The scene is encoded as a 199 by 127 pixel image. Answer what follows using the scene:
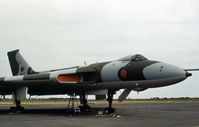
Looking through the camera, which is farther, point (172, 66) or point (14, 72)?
point (14, 72)

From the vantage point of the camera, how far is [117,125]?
12883 millimetres

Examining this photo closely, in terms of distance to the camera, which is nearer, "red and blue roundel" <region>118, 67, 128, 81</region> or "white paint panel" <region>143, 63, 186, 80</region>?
"white paint panel" <region>143, 63, 186, 80</region>

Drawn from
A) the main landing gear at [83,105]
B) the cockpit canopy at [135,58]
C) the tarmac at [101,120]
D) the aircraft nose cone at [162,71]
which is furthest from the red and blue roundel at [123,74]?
the main landing gear at [83,105]

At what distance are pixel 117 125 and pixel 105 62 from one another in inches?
256

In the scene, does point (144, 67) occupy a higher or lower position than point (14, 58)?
lower

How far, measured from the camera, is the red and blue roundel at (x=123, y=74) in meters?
17.4

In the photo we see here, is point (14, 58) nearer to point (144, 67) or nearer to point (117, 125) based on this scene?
Result: point (144, 67)

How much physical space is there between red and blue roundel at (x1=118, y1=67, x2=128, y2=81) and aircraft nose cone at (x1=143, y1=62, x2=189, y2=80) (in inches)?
41.4

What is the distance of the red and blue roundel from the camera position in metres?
17.4

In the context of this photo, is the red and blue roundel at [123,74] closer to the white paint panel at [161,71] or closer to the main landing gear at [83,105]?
the white paint panel at [161,71]

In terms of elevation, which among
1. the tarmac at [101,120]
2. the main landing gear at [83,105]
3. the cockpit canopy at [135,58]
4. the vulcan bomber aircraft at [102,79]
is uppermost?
the cockpit canopy at [135,58]

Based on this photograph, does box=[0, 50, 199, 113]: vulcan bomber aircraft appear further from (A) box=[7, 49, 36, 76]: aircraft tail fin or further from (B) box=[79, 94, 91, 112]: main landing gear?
(A) box=[7, 49, 36, 76]: aircraft tail fin

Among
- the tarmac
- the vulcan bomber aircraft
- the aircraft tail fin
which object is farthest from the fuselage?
the aircraft tail fin

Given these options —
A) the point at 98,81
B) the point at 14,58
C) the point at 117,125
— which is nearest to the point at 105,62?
the point at 98,81
